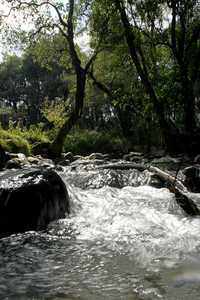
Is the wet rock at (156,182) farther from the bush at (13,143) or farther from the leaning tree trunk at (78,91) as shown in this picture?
the leaning tree trunk at (78,91)

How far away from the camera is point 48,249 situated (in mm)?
3924

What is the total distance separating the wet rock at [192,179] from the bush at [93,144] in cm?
1711

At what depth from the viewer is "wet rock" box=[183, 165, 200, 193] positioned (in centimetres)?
751

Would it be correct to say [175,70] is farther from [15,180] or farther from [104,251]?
[104,251]

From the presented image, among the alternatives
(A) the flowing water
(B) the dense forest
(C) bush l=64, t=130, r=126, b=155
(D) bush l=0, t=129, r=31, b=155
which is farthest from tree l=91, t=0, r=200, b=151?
(A) the flowing water

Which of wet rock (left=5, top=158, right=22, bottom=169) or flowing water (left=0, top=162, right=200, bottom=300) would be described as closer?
flowing water (left=0, top=162, right=200, bottom=300)

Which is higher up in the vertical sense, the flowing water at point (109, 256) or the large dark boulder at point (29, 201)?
the large dark boulder at point (29, 201)

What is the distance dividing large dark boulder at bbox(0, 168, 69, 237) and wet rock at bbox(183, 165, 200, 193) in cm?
304

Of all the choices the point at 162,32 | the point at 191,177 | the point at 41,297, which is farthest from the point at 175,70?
the point at 41,297

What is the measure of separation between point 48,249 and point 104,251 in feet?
1.92

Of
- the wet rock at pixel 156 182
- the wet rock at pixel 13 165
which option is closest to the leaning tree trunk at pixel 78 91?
the wet rock at pixel 13 165

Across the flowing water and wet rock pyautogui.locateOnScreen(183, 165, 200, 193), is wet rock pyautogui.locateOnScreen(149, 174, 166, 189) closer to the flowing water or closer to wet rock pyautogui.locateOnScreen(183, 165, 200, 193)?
wet rock pyautogui.locateOnScreen(183, 165, 200, 193)

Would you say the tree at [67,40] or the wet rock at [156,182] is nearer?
the wet rock at [156,182]

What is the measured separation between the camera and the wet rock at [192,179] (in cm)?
751
